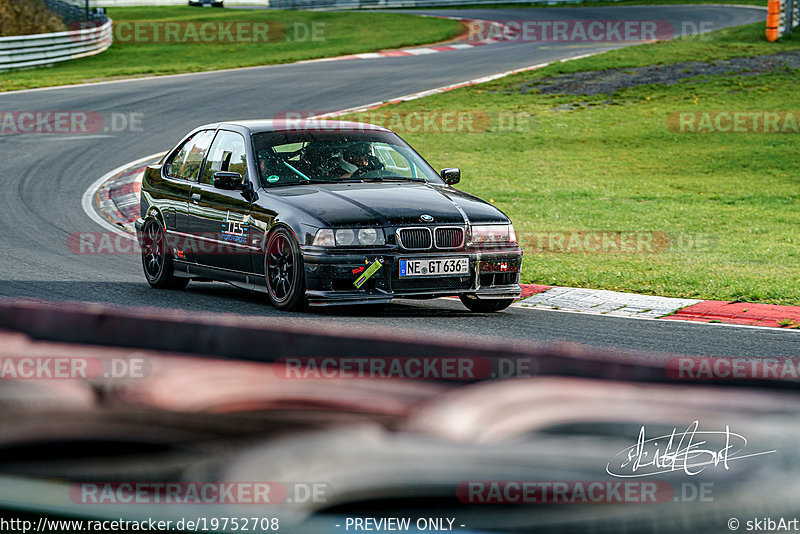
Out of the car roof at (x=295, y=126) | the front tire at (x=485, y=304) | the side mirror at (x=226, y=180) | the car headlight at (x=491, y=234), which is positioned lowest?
the front tire at (x=485, y=304)

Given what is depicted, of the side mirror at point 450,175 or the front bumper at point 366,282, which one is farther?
the side mirror at point 450,175

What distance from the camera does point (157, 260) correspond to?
10.4 m

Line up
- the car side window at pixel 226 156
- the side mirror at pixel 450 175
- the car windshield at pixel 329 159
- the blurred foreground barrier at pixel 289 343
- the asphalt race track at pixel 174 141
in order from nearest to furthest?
the blurred foreground barrier at pixel 289 343 → the asphalt race track at pixel 174 141 → the car windshield at pixel 329 159 → the car side window at pixel 226 156 → the side mirror at pixel 450 175

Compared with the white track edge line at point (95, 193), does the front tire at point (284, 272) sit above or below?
above

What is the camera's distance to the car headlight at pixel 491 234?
866 cm

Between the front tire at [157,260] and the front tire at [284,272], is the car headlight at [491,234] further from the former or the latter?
the front tire at [157,260]

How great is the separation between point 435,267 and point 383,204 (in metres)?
0.65

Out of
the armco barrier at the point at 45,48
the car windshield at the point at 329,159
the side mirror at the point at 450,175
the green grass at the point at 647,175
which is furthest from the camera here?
the armco barrier at the point at 45,48

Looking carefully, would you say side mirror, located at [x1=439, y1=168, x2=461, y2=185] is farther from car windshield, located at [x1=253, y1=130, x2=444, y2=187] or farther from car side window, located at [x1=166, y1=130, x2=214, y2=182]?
car side window, located at [x1=166, y1=130, x2=214, y2=182]

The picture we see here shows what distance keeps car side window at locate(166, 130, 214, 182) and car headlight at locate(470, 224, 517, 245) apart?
2909 millimetres

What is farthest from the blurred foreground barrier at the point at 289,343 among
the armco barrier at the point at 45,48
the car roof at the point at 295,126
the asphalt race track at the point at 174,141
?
the armco barrier at the point at 45,48

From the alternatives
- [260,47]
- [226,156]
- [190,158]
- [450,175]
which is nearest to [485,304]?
[450,175]

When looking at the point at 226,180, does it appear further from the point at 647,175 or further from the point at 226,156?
the point at 647,175

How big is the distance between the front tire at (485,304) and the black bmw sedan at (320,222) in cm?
1
